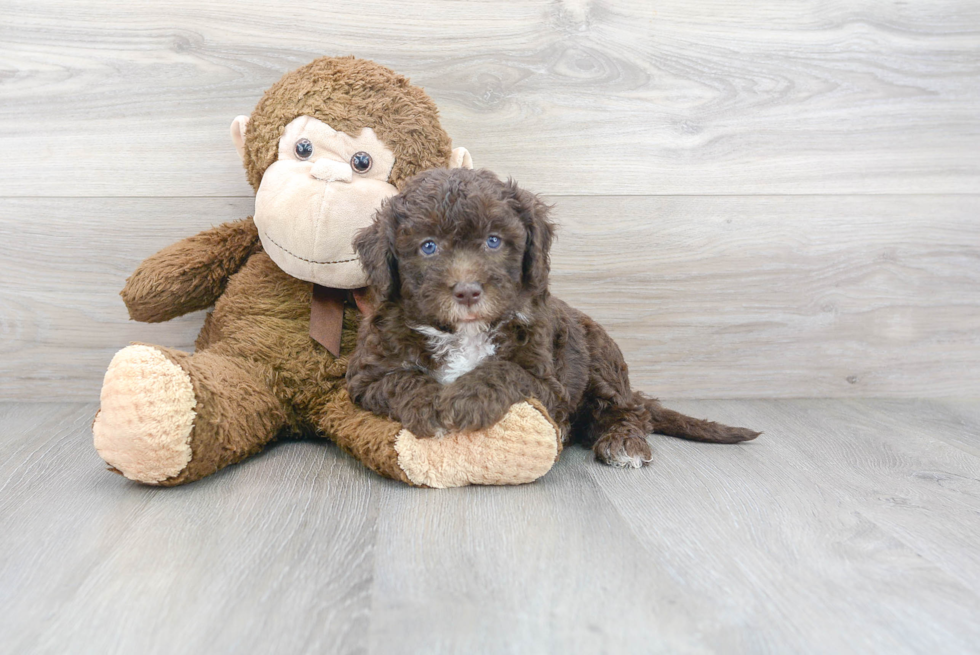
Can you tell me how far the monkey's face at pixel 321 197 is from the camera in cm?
190

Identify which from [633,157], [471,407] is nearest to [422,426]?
[471,407]

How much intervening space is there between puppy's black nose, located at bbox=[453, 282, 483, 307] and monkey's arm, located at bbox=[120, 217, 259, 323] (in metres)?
0.94

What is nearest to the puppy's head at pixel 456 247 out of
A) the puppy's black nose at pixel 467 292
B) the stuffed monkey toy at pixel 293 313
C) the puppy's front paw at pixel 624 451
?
the puppy's black nose at pixel 467 292

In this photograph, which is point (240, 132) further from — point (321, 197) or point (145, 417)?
point (145, 417)

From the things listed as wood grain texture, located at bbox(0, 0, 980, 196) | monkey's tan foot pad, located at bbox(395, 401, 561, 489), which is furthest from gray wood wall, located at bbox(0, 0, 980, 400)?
monkey's tan foot pad, located at bbox(395, 401, 561, 489)

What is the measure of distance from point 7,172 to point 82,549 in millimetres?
1574

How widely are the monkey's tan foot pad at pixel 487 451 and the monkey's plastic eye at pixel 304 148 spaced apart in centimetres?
81

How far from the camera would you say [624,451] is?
1933 mm

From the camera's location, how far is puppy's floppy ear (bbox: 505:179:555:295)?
67.2 inches

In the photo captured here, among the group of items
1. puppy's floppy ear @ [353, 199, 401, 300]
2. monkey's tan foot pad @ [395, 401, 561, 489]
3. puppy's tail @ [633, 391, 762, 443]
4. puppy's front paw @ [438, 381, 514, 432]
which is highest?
puppy's floppy ear @ [353, 199, 401, 300]

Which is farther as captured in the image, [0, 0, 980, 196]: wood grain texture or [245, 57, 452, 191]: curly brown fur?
[0, 0, 980, 196]: wood grain texture

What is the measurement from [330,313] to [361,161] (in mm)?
438

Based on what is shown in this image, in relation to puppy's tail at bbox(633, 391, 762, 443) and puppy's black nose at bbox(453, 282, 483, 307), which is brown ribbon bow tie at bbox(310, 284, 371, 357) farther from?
puppy's tail at bbox(633, 391, 762, 443)

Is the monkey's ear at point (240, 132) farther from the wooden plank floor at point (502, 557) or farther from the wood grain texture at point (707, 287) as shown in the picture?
the wooden plank floor at point (502, 557)
